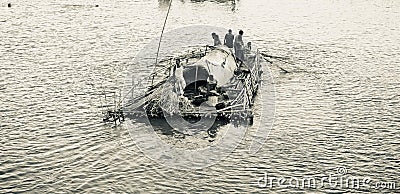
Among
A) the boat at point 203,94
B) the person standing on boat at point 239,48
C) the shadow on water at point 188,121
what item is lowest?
the shadow on water at point 188,121

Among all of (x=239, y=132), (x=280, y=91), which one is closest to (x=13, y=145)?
(x=239, y=132)

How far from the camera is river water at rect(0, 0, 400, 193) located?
15516 mm

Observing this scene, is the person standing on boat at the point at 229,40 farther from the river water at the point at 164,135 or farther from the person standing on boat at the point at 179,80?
the person standing on boat at the point at 179,80

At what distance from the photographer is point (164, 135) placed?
17641 mm

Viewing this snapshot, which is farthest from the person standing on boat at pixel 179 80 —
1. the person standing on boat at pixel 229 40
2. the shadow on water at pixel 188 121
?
the person standing on boat at pixel 229 40

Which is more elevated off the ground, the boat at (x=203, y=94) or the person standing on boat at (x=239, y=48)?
the person standing on boat at (x=239, y=48)

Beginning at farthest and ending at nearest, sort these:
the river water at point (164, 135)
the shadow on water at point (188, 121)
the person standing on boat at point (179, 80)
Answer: the person standing on boat at point (179, 80) → the shadow on water at point (188, 121) → the river water at point (164, 135)

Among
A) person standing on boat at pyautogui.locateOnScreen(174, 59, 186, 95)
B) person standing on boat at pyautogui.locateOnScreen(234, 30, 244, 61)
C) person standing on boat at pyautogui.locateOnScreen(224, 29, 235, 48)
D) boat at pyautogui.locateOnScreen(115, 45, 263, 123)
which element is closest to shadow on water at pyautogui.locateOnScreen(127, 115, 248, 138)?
boat at pyautogui.locateOnScreen(115, 45, 263, 123)

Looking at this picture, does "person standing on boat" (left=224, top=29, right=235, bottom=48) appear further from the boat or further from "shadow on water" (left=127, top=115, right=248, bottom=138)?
"shadow on water" (left=127, top=115, right=248, bottom=138)

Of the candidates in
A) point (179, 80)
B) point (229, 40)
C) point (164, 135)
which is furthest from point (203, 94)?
point (229, 40)

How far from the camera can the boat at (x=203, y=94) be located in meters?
18.5

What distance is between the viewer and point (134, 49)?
105ft

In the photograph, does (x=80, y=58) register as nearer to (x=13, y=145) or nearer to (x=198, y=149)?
(x=13, y=145)

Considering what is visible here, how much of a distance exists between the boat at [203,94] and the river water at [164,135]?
1054mm
